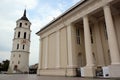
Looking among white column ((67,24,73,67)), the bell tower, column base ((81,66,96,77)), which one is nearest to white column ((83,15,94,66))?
column base ((81,66,96,77))

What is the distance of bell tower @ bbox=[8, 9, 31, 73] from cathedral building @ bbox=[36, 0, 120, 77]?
26.4 m

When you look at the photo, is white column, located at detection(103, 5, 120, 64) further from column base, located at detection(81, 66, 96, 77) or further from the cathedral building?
column base, located at detection(81, 66, 96, 77)

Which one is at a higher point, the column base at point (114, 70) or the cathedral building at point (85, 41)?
the cathedral building at point (85, 41)

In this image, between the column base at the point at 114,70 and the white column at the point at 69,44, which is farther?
the white column at the point at 69,44

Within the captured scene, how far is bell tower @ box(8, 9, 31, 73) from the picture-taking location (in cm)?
4238

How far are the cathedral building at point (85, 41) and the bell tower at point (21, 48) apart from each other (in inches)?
1038

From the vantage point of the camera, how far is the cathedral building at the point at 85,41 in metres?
10.7

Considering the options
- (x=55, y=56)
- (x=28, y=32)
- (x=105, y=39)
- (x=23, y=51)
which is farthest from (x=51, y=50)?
(x=28, y=32)

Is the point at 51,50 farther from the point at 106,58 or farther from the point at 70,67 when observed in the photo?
the point at 106,58

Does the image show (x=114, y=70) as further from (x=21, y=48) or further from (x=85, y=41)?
(x=21, y=48)

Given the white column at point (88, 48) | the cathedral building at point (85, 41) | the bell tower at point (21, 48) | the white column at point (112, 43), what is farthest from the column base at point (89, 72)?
the bell tower at point (21, 48)

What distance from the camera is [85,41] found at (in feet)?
40.7

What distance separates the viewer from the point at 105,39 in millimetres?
13898

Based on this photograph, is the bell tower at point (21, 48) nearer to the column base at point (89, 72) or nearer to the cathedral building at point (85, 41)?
the cathedral building at point (85, 41)
